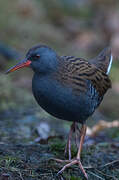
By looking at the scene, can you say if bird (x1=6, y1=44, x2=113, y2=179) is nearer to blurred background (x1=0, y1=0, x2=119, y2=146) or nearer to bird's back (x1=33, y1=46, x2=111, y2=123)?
bird's back (x1=33, y1=46, x2=111, y2=123)

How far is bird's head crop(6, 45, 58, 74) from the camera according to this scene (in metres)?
4.48

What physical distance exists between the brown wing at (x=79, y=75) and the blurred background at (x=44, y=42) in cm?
122

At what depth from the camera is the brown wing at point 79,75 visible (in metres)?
4.54

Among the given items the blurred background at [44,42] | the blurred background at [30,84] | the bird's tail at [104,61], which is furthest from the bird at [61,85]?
the blurred background at [44,42]

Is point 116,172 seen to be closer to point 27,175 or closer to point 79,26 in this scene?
point 27,175

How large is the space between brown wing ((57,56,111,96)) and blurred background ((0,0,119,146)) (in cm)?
122

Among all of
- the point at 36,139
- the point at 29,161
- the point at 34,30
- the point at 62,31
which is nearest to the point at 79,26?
the point at 62,31

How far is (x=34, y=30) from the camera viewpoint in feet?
42.8

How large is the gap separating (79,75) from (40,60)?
53 cm

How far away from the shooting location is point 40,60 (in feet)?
14.8

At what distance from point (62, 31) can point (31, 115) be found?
7700 millimetres

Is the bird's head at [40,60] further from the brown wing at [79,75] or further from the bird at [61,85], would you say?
the brown wing at [79,75]

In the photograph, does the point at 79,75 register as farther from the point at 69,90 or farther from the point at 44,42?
the point at 44,42

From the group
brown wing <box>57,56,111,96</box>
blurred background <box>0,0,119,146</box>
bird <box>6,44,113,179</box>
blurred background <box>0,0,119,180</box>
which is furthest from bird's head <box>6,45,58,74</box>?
blurred background <box>0,0,119,146</box>
